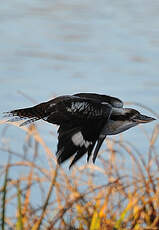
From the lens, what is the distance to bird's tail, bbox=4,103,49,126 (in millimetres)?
2650

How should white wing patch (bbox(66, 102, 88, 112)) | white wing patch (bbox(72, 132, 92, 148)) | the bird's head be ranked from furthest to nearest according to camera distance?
1. the bird's head
2. white wing patch (bbox(66, 102, 88, 112))
3. white wing patch (bbox(72, 132, 92, 148))

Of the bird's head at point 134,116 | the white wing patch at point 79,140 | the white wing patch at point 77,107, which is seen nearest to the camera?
the white wing patch at point 79,140

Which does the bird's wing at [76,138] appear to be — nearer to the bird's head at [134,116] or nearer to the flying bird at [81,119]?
the flying bird at [81,119]

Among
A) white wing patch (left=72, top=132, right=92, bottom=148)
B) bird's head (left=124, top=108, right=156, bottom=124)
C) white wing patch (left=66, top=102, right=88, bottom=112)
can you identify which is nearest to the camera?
white wing patch (left=72, top=132, right=92, bottom=148)

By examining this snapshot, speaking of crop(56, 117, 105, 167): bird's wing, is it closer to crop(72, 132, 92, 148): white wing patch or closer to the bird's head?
crop(72, 132, 92, 148): white wing patch

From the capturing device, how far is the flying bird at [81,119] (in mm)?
2383

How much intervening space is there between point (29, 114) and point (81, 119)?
306 millimetres

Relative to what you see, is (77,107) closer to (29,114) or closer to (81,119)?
(81,119)

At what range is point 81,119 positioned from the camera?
8.27 feet

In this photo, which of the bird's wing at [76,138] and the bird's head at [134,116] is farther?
the bird's head at [134,116]

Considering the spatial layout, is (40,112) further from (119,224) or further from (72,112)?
(119,224)

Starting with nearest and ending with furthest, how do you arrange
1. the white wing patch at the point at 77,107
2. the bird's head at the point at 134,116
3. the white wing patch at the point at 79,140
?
the white wing patch at the point at 79,140 < the white wing patch at the point at 77,107 < the bird's head at the point at 134,116

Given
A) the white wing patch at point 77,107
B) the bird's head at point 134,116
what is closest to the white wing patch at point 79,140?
the white wing patch at point 77,107

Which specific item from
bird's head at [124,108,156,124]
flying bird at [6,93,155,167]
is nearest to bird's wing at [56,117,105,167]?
flying bird at [6,93,155,167]
